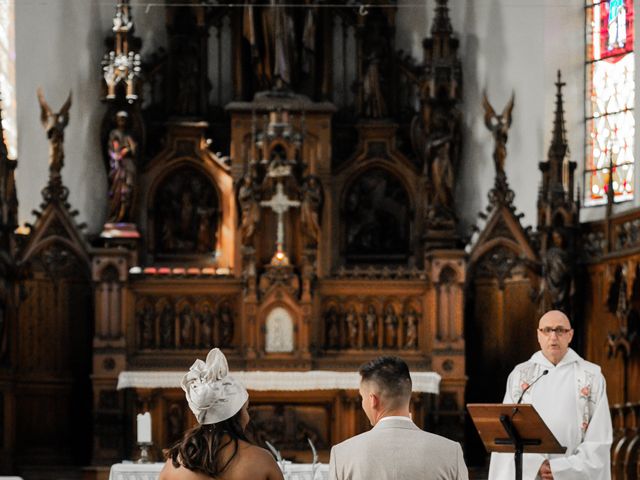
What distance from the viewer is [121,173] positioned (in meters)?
18.0

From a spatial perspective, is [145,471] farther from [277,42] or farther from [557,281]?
[277,42]

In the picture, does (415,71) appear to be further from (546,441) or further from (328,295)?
(546,441)

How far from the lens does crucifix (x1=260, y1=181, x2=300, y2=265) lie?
1745 cm

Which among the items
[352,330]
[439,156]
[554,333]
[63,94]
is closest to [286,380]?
[352,330]

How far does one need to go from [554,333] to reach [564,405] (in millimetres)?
554

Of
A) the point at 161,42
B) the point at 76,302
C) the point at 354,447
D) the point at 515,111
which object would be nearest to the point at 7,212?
the point at 76,302

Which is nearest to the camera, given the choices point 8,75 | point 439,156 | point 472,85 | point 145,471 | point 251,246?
point 145,471

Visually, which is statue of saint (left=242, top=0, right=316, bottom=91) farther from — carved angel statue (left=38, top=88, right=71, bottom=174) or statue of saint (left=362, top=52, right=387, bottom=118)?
carved angel statue (left=38, top=88, right=71, bottom=174)

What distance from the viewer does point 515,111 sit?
1889 centimetres

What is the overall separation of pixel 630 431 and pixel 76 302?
7027 mm

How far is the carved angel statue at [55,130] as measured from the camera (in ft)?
58.2

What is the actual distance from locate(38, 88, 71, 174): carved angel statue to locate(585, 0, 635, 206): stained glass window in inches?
264

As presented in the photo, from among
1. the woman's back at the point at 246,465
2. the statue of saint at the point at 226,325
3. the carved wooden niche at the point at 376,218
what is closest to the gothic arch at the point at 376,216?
the carved wooden niche at the point at 376,218

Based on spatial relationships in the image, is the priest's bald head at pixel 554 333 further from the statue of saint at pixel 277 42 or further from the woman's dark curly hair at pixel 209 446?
the statue of saint at pixel 277 42
